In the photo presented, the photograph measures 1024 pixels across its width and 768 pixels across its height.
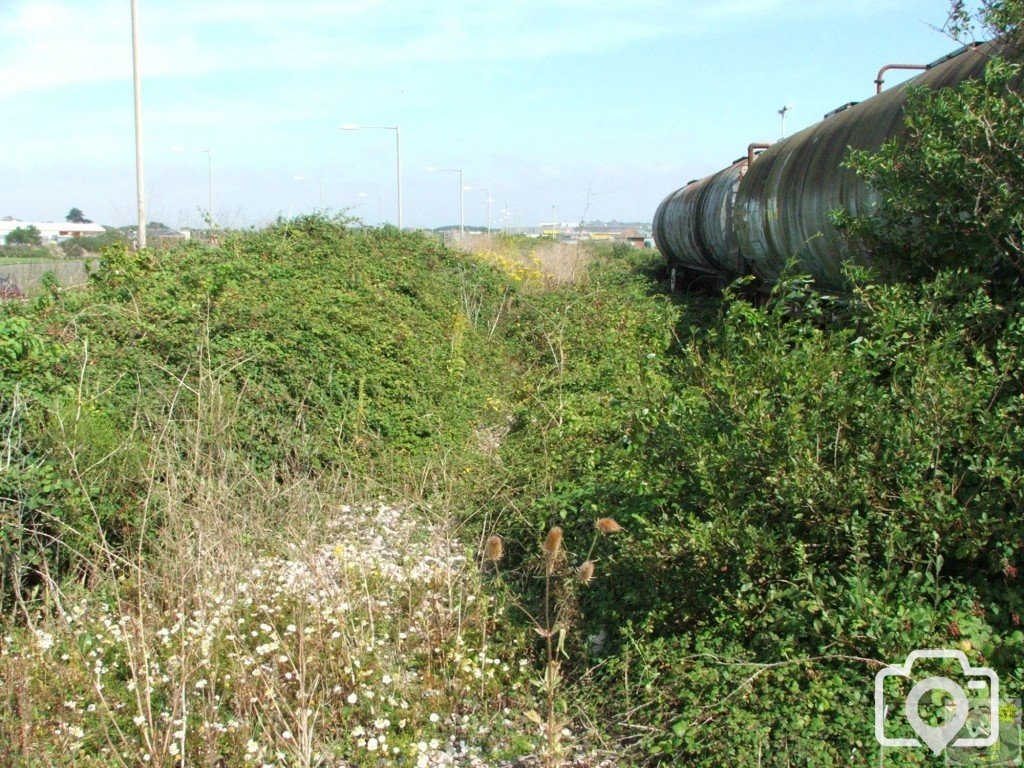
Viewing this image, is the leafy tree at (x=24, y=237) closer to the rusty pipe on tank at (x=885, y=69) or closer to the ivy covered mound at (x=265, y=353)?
the ivy covered mound at (x=265, y=353)

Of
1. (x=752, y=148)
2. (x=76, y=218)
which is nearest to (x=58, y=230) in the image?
(x=76, y=218)

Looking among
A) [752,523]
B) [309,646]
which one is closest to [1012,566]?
[752,523]

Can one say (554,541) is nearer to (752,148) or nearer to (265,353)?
(265,353)

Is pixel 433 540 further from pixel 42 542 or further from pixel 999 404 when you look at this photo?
pixel 999 404

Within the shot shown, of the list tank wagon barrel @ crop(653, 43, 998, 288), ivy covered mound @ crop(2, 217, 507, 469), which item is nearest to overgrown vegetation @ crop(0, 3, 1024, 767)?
ivy covered mound @ crop(2, 217, 507, 469)

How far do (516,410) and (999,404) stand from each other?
18.5 ft

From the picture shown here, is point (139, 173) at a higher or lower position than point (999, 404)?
higher

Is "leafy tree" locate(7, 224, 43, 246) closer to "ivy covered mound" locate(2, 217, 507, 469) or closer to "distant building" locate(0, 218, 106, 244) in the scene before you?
"distant building" locate(0, 218, 106, 244)

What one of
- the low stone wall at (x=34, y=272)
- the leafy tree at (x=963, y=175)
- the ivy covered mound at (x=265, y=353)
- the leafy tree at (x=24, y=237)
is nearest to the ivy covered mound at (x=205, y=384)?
the ivy covered mound at (x=265, y=353)

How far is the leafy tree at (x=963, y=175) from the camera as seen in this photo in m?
4.50

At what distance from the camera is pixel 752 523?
14.1 feet
